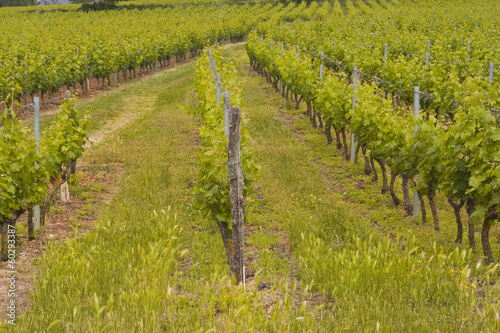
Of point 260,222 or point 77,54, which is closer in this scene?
point 260,222

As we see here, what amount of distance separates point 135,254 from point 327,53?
19620 millimetres

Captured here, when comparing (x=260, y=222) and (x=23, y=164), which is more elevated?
(x=23, y=164)

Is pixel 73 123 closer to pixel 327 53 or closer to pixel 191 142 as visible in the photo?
pixel 191 142

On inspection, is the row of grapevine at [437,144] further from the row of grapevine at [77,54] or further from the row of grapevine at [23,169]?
the row of grapevine at [77,54]

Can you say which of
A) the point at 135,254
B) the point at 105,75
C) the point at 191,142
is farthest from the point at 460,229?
the point at 105,75

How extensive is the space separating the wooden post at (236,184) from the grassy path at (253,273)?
0.39 m

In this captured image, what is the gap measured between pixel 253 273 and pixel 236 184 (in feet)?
4.96

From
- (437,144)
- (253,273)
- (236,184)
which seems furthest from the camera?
(437,144)

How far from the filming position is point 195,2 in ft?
261

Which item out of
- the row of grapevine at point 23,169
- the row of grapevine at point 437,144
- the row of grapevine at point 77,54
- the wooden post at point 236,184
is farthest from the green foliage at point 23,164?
the row of grapevine at point 437,144

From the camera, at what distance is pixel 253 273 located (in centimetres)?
710

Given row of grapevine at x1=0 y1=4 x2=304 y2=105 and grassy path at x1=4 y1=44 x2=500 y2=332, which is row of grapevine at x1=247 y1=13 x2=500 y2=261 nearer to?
grassy path at x1=4 y1=44 x2=500 y2=332

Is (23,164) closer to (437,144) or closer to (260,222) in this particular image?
(260,222)

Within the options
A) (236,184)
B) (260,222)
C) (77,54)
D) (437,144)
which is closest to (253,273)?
(236,184)
